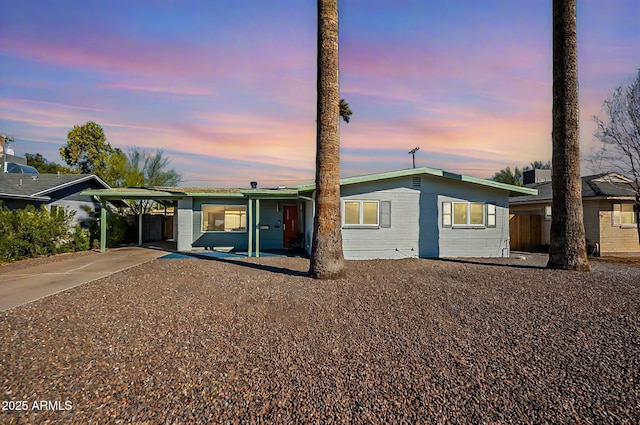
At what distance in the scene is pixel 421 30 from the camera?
10820 millimetres

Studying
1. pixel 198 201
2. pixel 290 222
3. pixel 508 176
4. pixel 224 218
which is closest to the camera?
pixel 198 201

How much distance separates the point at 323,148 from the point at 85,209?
1501 centimetres

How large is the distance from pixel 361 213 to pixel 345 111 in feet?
12.7

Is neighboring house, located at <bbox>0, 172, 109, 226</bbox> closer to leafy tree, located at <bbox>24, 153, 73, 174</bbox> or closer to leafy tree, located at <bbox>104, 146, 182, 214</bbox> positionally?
leafy tree, located at <bbox>104, 146, 182, 214</bbox>

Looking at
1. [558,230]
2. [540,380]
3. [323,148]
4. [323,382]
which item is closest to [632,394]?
[540,380]

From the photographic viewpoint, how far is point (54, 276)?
862 centimetres

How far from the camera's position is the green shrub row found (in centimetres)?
1128

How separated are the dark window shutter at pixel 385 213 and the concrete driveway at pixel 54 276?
8.88 meters

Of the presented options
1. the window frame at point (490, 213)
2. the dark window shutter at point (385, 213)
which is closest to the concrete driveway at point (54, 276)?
the dark window shutter at point (385, 213)

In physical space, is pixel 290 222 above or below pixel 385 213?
below

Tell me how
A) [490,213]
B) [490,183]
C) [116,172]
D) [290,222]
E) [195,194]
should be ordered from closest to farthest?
[490,183] < [490,213] < [195,194] < [290,222] < [116,172]

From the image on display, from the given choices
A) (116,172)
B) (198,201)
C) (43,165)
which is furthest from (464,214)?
(43,165)

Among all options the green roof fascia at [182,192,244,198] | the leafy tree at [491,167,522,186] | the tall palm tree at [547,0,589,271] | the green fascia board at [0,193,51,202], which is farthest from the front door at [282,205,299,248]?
the leafy tree at [491,167,522,186]

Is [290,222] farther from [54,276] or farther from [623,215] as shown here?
[623,215]
